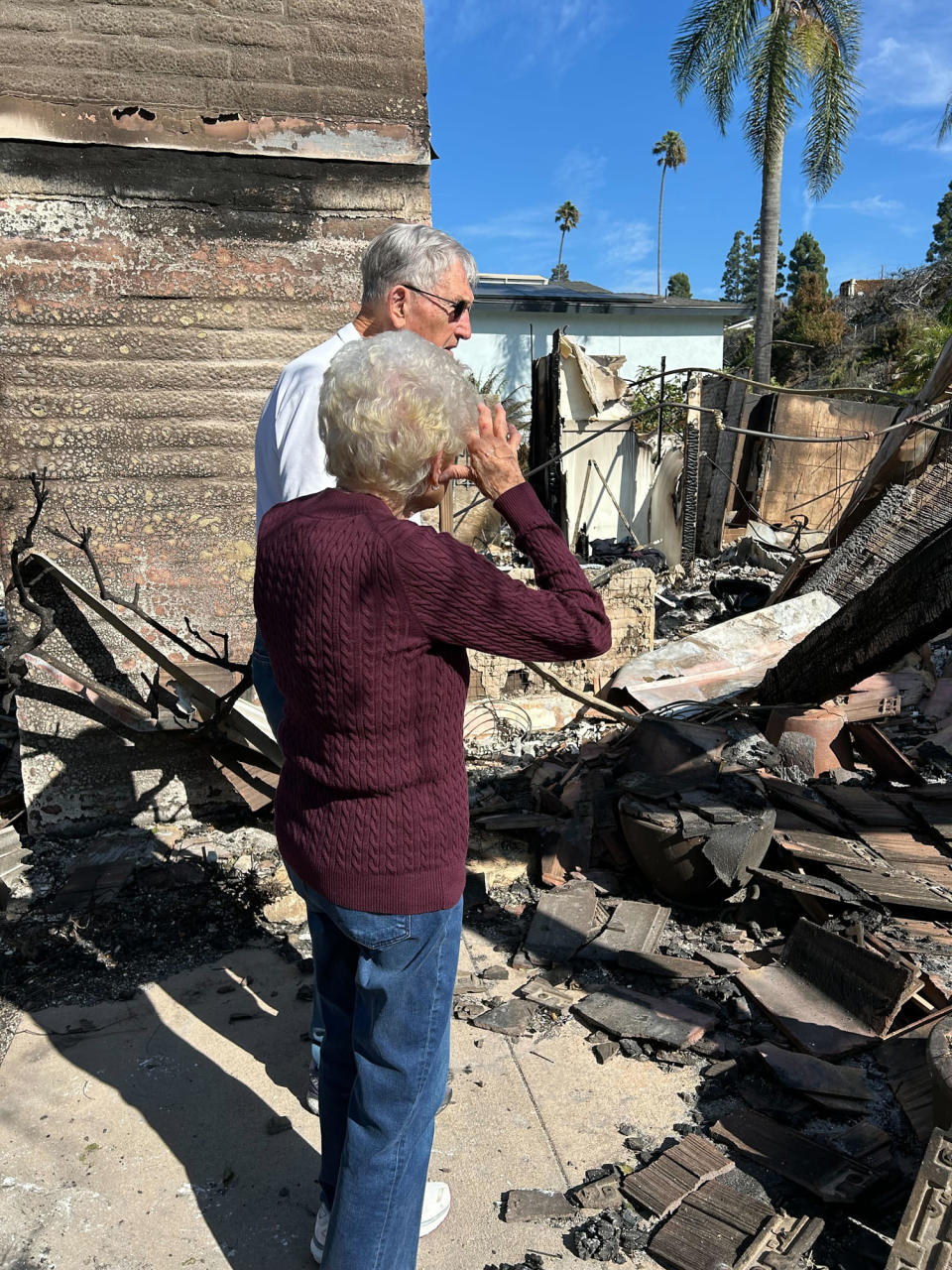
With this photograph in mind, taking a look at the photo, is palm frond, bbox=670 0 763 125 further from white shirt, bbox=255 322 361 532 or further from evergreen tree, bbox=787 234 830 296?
evergreen tree, bbox=787 234 830 296

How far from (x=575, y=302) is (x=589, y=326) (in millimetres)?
1187

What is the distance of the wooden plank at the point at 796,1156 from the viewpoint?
7.28 ft

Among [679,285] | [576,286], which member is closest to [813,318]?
[576,286]

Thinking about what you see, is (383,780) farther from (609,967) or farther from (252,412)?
(252,412)

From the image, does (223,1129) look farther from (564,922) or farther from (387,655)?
(387,655)

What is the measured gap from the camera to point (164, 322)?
13.4 ft

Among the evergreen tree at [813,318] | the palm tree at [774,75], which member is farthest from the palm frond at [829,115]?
the evergreen tree at [813,318]

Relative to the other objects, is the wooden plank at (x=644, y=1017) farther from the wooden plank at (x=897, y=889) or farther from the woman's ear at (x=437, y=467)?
the woman's ear at (x=437, y=467)

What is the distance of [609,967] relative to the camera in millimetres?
3400

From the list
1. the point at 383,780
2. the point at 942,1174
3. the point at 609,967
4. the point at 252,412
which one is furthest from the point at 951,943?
the point at 252,412

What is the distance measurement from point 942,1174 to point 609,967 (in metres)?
1.61

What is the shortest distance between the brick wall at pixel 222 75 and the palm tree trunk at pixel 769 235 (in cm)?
1680

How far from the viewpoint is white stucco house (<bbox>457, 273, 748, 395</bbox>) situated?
26406 millimetres

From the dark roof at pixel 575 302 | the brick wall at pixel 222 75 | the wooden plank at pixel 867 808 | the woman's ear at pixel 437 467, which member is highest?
the dark roof at pixel 575 302
